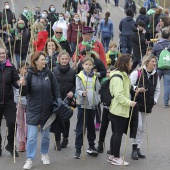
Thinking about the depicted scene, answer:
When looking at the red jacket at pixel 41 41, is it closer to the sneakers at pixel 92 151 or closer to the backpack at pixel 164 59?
the backpack at pixel 164 59

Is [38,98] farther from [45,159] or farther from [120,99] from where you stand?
[120,99]

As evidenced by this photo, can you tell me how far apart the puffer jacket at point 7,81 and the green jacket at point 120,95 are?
139 cm

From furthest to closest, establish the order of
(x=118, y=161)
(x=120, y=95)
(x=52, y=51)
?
1. (x=52, y=51)
2. (x=118, y=161)
3. (x=120, y=95)

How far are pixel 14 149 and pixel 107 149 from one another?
1518mm

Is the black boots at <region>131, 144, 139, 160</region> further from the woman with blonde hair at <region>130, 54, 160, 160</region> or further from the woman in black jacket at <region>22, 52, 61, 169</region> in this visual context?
the woman in black jacket at <region>22, 52, 61, 169</region>

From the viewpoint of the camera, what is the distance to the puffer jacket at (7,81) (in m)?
7.64

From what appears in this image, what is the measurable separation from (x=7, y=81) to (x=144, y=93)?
1.98 metres

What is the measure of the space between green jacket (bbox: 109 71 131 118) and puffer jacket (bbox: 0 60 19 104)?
54.9 inches

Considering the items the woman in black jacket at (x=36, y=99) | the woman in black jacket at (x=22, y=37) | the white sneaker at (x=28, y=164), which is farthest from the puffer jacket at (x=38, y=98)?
the woman in black jacket at (x=22, y=37)

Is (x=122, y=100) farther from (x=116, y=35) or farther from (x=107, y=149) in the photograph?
(x=116, y=35)

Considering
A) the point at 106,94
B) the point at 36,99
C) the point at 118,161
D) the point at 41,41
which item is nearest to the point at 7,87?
the point at 36,99

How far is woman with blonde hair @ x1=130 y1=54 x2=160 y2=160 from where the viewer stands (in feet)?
25.6

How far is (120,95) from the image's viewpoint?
7207mm

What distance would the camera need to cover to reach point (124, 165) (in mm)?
7582
